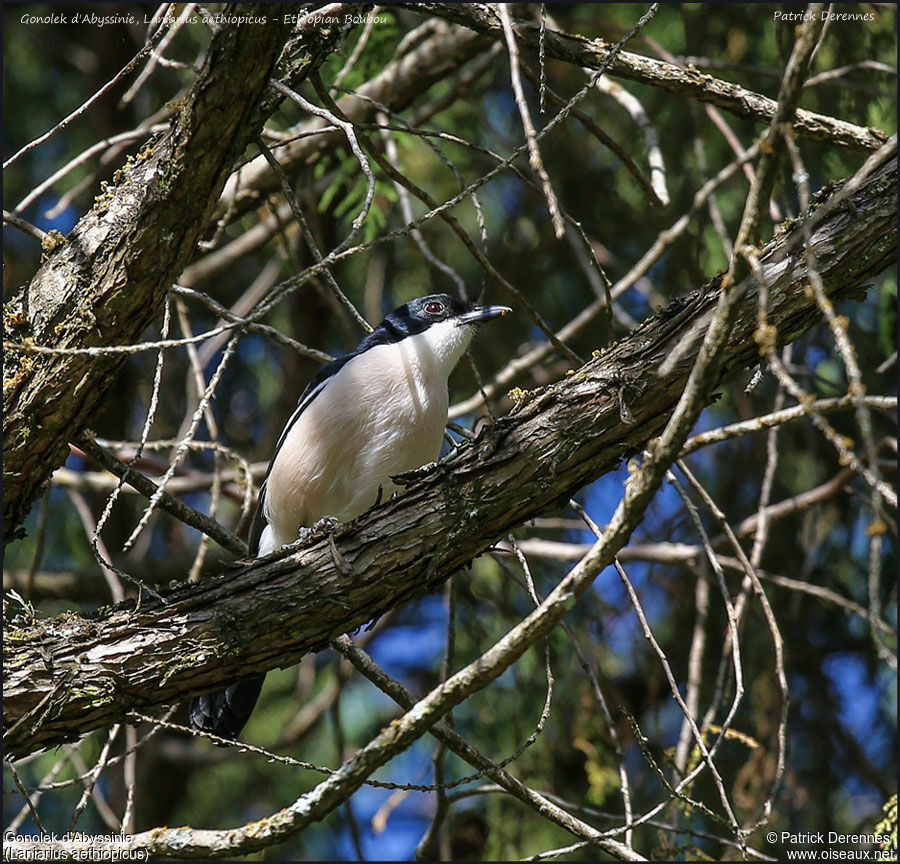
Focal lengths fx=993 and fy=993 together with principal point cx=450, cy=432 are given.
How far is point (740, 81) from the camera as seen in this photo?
6.16 m

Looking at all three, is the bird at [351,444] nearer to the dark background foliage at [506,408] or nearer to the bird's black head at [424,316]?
the bird's black head at [424,316]

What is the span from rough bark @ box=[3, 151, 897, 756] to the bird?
918 millimetres

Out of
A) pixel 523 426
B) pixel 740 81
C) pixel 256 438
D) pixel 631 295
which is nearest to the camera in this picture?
pixel 523 426

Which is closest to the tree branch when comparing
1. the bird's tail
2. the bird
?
the bird

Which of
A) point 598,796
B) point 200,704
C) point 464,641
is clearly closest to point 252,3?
point 200,704

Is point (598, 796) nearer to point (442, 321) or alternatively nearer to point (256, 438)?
point (442, 321)

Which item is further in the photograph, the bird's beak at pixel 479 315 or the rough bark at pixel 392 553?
the bird's beak at pixel 479 315

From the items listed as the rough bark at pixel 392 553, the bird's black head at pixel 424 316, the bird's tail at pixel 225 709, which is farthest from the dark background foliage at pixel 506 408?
the rough bark at pixel 392 553

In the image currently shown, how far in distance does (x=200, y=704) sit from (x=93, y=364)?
1605 millimetres

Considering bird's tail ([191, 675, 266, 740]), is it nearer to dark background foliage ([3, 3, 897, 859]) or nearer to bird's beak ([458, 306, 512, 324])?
dark background foliage ([3, 3, 897, 859])

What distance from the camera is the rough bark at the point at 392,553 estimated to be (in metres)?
2.91

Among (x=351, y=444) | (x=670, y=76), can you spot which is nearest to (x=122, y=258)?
(x=351, y=444)

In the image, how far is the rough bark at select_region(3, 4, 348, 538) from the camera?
2.81 meters

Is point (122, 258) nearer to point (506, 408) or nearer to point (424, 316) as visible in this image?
point (424, 316)
